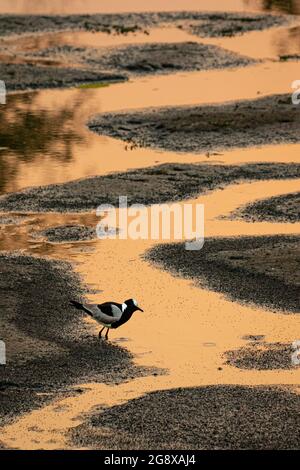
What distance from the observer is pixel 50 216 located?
19.3 meters

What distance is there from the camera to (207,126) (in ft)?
82.1

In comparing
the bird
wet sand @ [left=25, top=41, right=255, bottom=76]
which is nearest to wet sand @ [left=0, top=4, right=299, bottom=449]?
the bird

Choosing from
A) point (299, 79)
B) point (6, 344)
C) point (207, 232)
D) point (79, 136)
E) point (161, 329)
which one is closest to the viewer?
point (6, 344)

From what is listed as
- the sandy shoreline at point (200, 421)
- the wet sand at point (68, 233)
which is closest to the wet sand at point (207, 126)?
the wet sand at point (68, 233)

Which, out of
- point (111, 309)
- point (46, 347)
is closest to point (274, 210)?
point (111, 309)

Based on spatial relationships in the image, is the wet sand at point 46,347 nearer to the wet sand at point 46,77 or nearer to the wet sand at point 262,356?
the wet sand at point 262,356

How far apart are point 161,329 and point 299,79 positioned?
607 inches

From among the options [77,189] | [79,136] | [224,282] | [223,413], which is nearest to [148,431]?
[223,413]

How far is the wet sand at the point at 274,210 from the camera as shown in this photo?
1912cm

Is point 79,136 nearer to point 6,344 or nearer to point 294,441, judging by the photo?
point 6,344

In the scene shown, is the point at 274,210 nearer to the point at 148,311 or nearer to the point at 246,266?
the point at 246,266

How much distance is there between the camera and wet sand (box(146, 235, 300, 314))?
15.7 metres

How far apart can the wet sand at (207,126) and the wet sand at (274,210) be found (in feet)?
12.1

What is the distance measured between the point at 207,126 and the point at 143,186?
4538 mm
